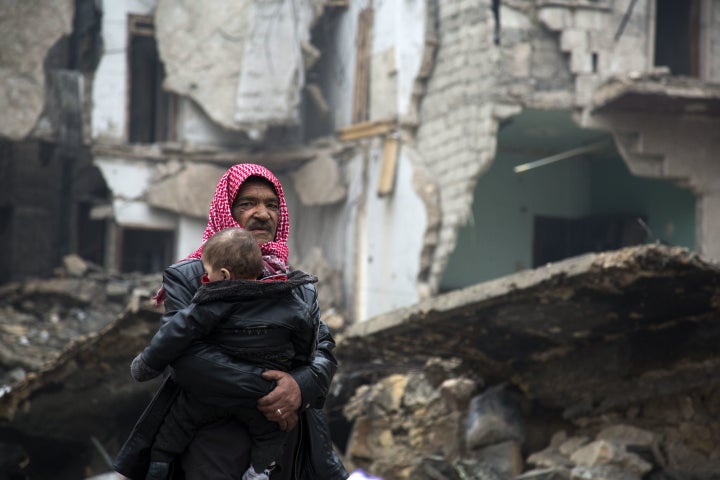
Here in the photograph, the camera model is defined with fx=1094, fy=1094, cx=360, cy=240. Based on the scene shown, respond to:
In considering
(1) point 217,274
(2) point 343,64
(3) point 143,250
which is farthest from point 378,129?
(1) point 217,274

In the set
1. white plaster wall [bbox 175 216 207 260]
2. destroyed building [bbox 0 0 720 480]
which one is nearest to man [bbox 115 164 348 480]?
destroyed building [bbox 0 0 720 480]

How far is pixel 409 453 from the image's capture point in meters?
9.38

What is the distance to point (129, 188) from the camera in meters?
17.8

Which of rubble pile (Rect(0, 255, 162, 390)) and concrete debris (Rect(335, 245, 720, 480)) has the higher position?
concrete debris (Rect(335, 245, 720, 480))

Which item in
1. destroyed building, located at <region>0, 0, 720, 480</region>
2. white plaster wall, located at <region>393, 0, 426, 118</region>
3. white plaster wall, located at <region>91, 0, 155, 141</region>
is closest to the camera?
destroyed building, located at <region>0, 0, 720, 480</region>

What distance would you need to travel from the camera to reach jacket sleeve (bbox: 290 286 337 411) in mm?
3635

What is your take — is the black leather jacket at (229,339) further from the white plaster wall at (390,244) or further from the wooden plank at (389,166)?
the wooden plank at (389,166)

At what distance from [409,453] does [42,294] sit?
9.26 meters

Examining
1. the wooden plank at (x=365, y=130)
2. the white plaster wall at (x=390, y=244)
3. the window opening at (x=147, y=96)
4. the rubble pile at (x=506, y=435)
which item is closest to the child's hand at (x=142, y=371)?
the rubble pile at (x=506, y=435)

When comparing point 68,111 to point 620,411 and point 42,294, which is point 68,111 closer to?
point 42,294

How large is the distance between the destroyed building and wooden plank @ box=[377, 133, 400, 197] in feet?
0.11

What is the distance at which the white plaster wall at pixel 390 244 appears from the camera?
580 inches

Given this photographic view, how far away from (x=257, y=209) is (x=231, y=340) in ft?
2.00

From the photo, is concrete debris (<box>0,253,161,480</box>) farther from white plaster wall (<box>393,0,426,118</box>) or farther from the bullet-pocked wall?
the bullet-pocked wall
